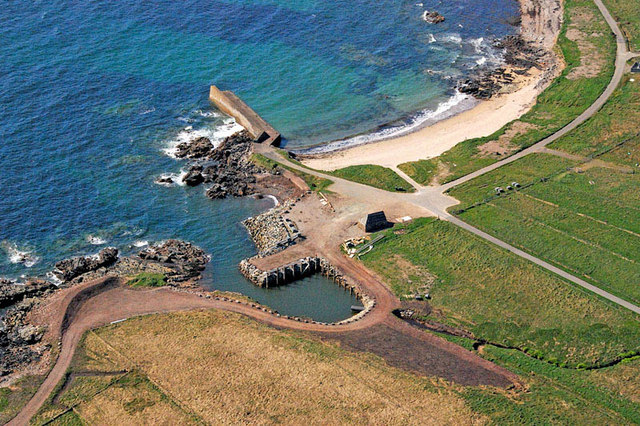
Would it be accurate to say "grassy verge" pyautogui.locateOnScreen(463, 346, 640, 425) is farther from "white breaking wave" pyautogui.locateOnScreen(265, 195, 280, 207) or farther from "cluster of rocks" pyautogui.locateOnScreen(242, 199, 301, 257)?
"white breaking wave" pyautogui.locateOnScreen(265, 195, 280, 207)

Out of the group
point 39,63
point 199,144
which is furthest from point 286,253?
point 39,63

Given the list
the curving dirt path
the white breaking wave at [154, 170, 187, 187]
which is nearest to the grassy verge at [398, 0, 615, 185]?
the curving dirt path

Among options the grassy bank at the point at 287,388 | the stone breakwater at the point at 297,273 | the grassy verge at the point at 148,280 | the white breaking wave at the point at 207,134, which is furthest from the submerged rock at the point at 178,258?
the white breaking wave at the point at 207,134

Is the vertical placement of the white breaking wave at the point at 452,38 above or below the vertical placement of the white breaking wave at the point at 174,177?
above

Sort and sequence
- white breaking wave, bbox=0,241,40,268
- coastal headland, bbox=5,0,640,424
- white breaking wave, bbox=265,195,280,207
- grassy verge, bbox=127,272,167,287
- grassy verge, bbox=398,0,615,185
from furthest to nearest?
1. grassy verge, bbox=398,0,615,185
2. white breaking wave, bbox=265,195,280,207
3. white breaking wave, bbox=0,241,40,268
4. grassy verge, bbox=127,272,167,287
5. coastal headland, bbox=5,0,640,424

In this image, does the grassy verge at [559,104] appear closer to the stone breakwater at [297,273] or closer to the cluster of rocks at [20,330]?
the stone breakwater at [297,273]

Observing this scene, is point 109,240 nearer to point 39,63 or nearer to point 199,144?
point 199,144
